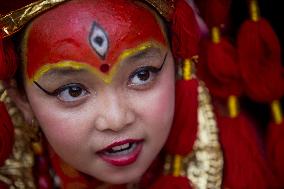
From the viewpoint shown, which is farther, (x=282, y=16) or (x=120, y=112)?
(x=282, y=16)

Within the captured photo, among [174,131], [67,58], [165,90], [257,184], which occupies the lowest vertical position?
[257,184]

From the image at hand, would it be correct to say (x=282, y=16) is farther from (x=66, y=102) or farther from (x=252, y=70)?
(x=66, y=102)

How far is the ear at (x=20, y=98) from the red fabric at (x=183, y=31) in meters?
0.32

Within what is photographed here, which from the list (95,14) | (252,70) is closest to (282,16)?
(252,70)

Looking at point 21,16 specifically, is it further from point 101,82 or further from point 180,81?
point 180,81

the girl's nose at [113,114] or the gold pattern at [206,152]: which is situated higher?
the girl's nose at [113,114]

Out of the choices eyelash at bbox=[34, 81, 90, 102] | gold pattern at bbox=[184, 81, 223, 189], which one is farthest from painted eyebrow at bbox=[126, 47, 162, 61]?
gold pattern at bbox=[184, 81, 223, 189]

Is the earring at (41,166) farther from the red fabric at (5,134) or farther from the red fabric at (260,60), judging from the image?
the red fabric at (260,60)

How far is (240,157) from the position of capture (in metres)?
1.25

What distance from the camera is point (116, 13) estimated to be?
→ 104 centimetres

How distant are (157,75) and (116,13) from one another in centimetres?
15

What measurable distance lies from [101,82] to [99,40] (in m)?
0.08

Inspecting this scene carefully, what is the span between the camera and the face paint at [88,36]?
1023 mm

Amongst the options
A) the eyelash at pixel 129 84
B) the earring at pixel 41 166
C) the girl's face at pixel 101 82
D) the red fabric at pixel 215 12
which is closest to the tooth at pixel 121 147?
the girl's face at pixel 101 82
